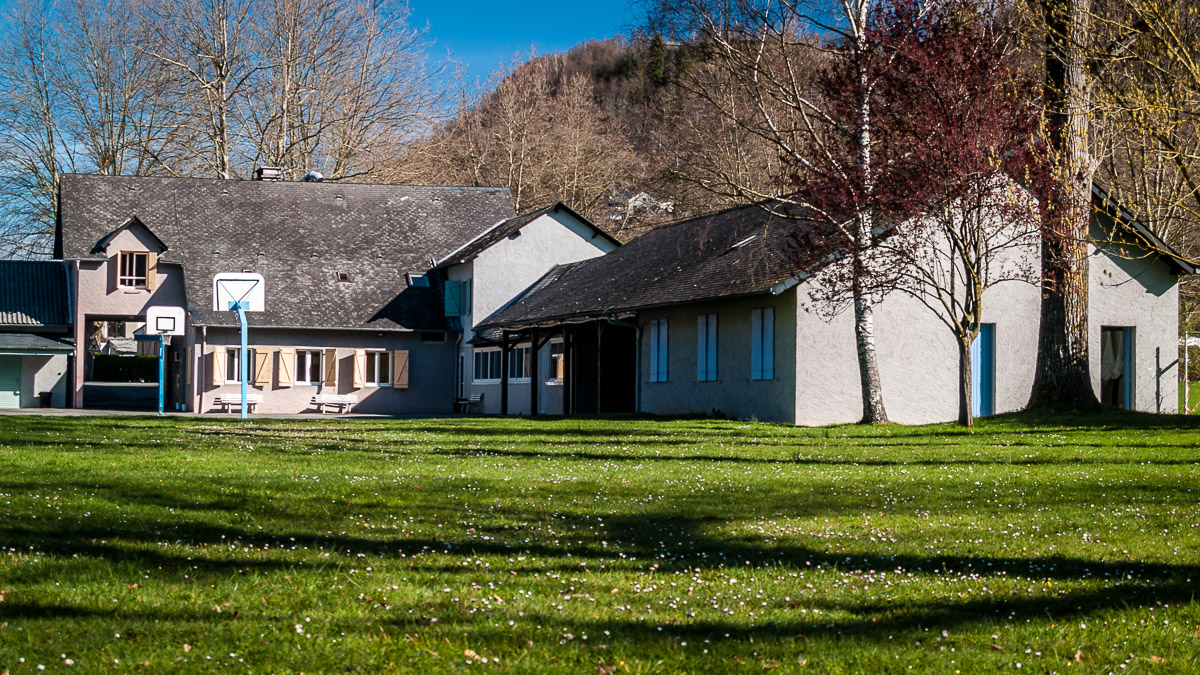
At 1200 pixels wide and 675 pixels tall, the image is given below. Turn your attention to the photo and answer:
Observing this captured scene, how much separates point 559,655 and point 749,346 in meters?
23.3

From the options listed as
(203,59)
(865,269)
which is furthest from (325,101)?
(865,269)

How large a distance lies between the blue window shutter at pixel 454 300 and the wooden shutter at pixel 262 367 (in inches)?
244

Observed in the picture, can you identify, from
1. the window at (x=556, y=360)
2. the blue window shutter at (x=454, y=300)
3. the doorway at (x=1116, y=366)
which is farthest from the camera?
the blue window shutter at (x=454, y=300)

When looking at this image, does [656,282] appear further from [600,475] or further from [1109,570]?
[1109,570]

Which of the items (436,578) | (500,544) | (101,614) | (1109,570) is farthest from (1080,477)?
(101,614)

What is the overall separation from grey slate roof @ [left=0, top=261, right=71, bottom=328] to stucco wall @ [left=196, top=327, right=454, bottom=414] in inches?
263

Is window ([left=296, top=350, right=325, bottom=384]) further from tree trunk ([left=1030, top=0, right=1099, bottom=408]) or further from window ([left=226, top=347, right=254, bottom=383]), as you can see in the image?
tree trunk ([left=1030, top=0, right=1099, bottom=408])

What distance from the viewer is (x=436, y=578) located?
21.9 ft

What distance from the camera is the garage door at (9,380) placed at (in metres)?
42.6

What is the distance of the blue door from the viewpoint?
28.6m

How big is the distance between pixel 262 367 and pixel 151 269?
5.08 meters

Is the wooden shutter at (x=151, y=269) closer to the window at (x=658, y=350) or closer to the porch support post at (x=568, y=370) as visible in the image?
the porch support post at (x=568, y=370)

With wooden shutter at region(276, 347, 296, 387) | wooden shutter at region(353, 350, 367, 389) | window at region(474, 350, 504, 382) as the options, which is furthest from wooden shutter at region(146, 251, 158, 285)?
window at region(474, 350, 504, 382)

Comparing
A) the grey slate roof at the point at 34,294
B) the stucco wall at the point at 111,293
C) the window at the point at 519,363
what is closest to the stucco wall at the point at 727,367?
the window at the point at 519,363
